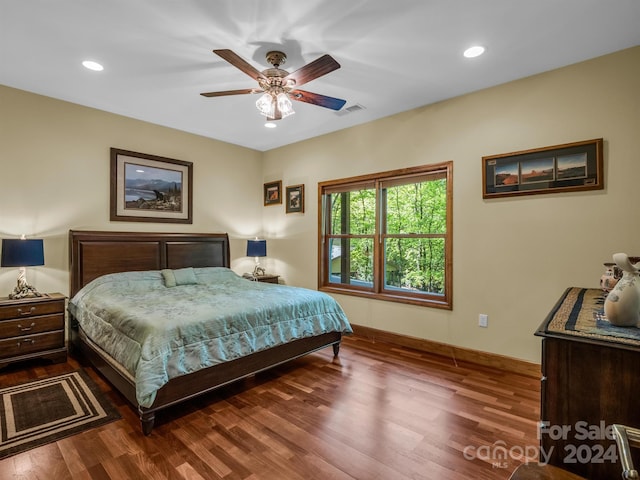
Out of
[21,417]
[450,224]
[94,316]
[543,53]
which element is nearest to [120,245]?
[94,316]

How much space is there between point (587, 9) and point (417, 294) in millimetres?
2902

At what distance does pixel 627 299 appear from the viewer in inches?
54.4

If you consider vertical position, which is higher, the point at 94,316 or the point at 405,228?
the point at 405,228

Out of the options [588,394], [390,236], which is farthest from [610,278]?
[390,236]

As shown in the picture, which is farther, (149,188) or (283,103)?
(149,188)

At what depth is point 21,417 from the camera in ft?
7.71

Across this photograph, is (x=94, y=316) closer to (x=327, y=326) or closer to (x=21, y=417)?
(x=21, y=417)

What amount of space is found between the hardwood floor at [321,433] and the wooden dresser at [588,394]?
715 millimetres

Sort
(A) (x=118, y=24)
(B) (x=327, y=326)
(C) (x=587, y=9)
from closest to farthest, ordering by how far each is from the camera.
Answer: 1. (C) (x=587, y=9)
2. (A) (x=118, y=24)
3. (B) (x=327, y=326)

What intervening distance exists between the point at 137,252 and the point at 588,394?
4462mm

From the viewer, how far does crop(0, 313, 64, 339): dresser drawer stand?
3105mm

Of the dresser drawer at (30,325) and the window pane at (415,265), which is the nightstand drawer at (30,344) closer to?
the dresser drawer at (30,325)

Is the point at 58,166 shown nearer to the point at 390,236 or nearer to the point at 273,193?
the point at 273,193

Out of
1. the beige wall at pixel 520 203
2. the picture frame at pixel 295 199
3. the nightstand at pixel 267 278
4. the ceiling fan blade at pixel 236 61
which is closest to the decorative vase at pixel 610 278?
the beige wall at pixel 520 203
